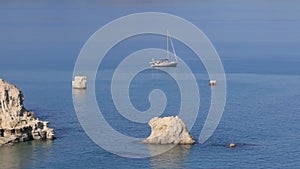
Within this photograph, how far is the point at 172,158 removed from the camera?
50.8 metres

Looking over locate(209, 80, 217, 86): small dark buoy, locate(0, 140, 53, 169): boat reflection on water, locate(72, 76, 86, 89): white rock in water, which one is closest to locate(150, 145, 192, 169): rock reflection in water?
locate(0, 140, 53, 169): boat reflection on water

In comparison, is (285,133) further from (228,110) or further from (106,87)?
(106,87)

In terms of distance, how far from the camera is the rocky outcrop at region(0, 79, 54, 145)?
54281mm

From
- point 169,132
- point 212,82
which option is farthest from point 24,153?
point 212,82

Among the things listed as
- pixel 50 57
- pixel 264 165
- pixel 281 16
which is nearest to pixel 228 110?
pixel 264 165

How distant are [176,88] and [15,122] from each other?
2873 centimetres

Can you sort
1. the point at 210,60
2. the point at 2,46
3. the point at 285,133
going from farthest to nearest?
the point at 2,46 → the point at 210,60 → the point at 285,133

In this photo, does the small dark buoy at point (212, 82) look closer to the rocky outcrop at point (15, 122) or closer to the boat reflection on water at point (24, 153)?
the rocky outcrop at point (15, 122)

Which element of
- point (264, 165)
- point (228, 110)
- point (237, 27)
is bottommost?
point (264, 165)

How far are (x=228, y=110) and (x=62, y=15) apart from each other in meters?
113

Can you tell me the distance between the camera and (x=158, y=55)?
10394cm

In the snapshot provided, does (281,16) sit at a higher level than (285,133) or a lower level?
higher

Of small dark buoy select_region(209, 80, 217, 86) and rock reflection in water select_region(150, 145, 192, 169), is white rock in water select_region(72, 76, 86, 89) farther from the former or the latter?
rock reflection in water select_region(150, 145, 192, 169)

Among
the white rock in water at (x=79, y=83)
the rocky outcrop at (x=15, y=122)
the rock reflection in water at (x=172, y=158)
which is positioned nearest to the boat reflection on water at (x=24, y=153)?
the rocky outcrop at (x=15, y=122)
